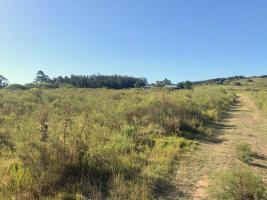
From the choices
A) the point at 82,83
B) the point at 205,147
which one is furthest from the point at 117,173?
the point at 82,83

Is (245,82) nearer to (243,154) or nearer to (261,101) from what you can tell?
(261,101)

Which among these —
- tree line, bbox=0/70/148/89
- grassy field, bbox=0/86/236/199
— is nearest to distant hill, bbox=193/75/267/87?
tree line, bbox=0/70/148/89

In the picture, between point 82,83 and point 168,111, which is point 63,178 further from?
point 82,83

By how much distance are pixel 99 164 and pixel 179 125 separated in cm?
→ 595

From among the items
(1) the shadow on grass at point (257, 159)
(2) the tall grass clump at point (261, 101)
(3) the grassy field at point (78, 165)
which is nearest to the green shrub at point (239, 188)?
(3) the grassy field at point (78, 165)

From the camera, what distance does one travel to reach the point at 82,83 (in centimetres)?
10025

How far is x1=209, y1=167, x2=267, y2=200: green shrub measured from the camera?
5195mm

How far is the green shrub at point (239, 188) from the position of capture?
17.0ft

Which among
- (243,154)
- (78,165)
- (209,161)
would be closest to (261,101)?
(243,154)

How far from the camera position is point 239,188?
5.26 metres

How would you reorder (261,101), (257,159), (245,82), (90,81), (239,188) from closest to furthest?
1. (239,188)
2. (257,159)
3. (261,101)
4. (90,81)
5. (245,82)

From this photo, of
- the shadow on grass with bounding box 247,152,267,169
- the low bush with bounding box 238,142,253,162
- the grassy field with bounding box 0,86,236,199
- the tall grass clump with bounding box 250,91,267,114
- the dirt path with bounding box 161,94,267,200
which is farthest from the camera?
the tall grass clump with bounding box 250,91,267,114

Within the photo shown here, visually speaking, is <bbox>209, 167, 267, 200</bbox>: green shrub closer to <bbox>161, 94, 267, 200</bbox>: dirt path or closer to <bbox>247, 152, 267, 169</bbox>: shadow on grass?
<bbox>161, 94, 267, 200</bbox>: dirt path

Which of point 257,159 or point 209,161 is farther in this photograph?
point 257,159
